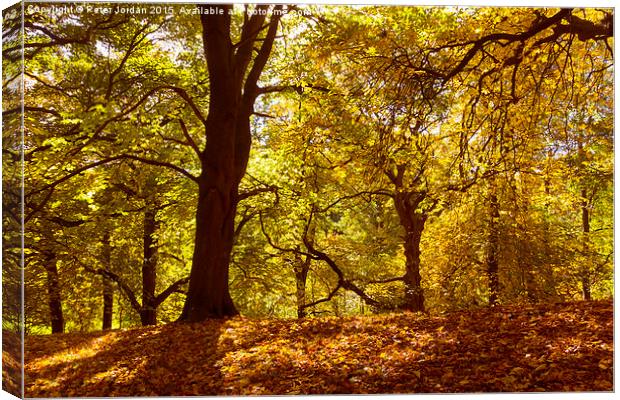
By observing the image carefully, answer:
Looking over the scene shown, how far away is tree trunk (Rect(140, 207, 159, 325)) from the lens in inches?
298

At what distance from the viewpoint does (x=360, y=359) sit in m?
5.37

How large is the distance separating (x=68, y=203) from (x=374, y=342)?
3868 millimetres

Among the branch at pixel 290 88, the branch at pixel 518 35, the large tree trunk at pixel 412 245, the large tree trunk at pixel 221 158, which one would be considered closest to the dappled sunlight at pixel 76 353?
the large tree trunk at pixel 221 158

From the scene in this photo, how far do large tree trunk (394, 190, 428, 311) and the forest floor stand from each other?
1336 mm

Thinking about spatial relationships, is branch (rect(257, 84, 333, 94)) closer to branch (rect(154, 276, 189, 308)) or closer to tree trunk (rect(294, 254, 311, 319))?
tree trunk (rect(294, 254, 311, 319))

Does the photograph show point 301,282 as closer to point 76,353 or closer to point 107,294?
point 107,294

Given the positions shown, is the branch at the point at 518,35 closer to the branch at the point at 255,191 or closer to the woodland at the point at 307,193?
the woodland at the point at 307,193

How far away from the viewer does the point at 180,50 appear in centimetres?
653

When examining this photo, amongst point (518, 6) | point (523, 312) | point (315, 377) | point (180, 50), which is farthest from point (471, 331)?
point (180, 50)

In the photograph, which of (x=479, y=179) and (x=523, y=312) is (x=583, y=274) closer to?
(x=523, y=312)

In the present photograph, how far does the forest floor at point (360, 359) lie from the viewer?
5.09 meters

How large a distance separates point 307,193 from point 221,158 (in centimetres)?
126

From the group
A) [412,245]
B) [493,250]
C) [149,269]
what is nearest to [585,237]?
[493,250]

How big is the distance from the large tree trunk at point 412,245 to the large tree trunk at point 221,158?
2154 mm
